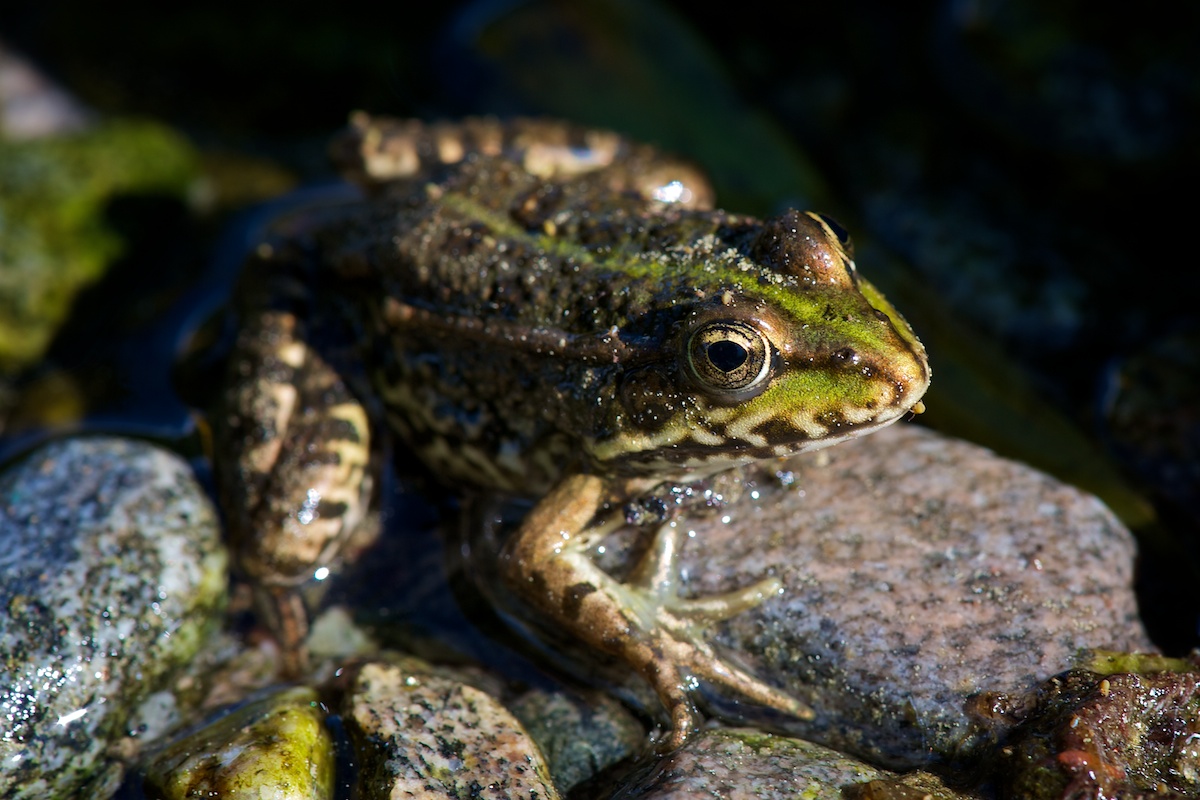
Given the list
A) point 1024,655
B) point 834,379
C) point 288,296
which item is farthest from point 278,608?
point 1024,655

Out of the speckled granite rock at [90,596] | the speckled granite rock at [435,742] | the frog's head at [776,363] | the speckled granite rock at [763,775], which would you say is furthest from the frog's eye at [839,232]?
the speckled granite rock at [90,596]

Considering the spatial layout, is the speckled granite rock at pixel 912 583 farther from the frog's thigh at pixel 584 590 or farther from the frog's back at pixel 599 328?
the frog's back at pixel 599 328

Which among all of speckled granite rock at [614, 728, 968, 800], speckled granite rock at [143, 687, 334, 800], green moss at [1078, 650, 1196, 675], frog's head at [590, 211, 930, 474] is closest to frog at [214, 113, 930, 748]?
frog's head at [590, 211, 930, 474]

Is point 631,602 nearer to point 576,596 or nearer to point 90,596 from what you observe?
point 576,596

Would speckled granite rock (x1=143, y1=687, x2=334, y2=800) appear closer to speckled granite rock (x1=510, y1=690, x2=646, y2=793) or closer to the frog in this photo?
the frog

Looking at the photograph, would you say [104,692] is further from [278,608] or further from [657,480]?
[657,480]

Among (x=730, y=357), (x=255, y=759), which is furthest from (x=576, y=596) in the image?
(x=255, y=759)
